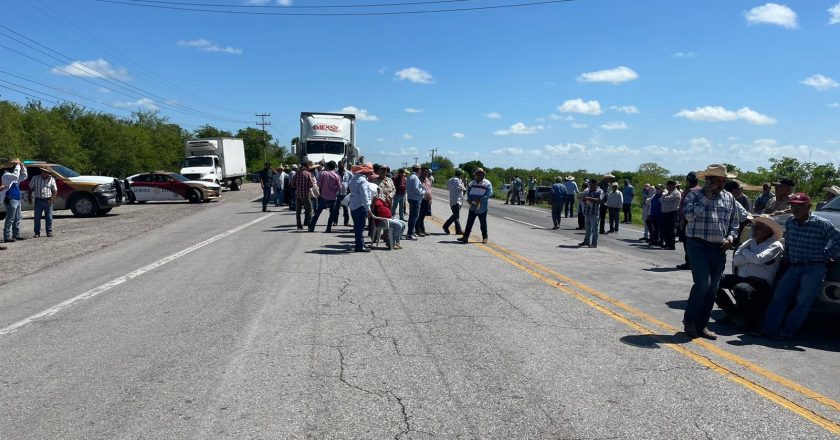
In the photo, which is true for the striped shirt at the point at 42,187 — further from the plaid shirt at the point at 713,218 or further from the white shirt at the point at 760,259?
the white shirt at the point at 760,259

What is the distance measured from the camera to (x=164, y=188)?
30.8 metres

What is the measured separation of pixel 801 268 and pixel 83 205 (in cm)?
2216

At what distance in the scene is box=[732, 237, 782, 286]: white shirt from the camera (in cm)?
687

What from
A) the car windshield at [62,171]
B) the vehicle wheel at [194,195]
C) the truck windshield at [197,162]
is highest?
the truck windshield at [197,162]

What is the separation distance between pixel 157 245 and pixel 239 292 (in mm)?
6644

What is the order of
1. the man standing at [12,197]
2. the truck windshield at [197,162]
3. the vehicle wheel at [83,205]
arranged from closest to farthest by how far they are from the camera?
1. the man standing at [12,197]
2. the vehicle wheel at [83,205]
3. the truck windshield at [197,162]

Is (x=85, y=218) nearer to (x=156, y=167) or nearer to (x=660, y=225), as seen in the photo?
(x=660, y=225)

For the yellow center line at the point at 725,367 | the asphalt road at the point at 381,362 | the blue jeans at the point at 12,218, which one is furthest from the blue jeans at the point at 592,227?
the blue jeans at the point at 12,218

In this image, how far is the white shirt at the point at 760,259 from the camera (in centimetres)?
687

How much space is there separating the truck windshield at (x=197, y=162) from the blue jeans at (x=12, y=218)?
25439 mm

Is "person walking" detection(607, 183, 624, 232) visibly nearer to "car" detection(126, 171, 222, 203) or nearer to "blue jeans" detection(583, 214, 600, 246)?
"blue jeans" detection(583, 214, 600, 246)

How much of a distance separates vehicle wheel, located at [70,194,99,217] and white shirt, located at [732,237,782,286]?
69.7 feet

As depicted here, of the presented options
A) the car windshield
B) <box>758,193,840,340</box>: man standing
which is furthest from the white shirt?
the car windshield

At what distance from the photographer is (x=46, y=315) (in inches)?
286
